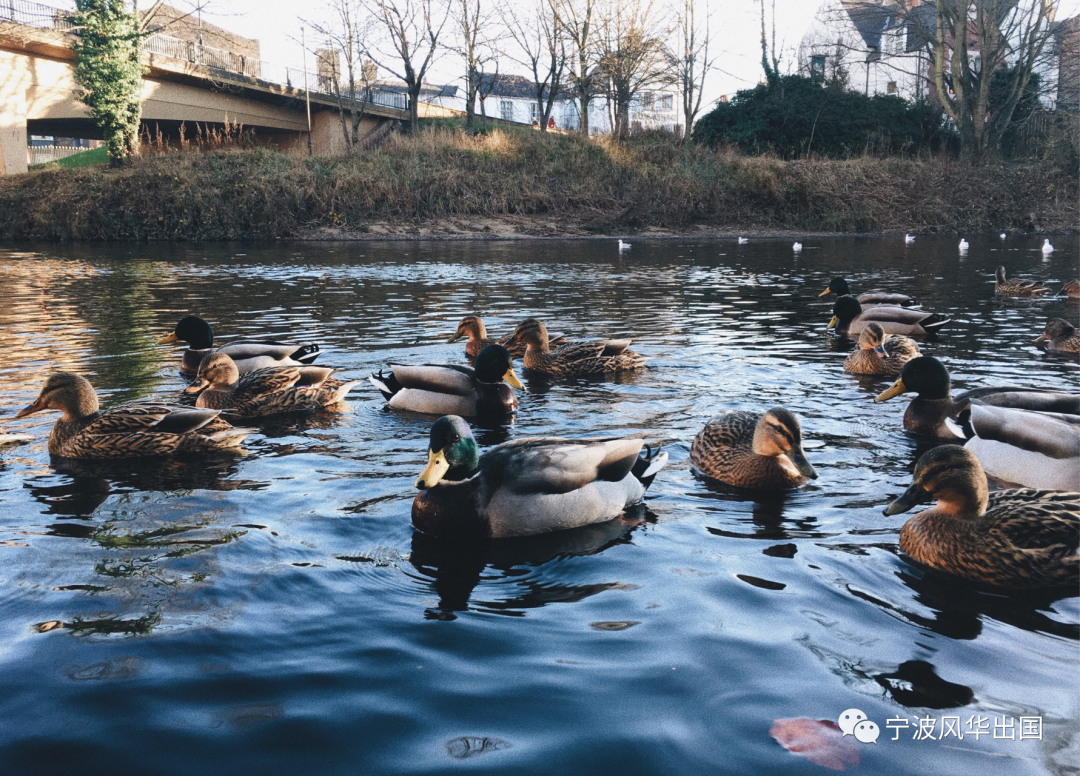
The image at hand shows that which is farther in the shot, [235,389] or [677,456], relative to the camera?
[235,389]

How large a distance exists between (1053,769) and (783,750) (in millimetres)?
852

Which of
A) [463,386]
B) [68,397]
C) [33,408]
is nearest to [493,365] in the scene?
[463,386]

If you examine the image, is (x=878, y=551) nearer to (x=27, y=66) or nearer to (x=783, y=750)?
(x=783, y=750)

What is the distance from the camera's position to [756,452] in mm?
5816

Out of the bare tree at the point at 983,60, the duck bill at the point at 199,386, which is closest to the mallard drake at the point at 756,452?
the duck bill at the point at 199,386

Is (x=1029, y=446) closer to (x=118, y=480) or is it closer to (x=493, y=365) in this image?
(x=493, y=365)

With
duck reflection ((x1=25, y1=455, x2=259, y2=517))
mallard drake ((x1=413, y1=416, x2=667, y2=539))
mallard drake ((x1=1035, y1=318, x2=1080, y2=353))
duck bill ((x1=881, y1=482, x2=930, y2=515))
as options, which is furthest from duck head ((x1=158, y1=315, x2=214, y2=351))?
mallard drake ((x1=1035, y1=318, x2=1080, y2=353))

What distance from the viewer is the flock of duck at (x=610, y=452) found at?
4.44m

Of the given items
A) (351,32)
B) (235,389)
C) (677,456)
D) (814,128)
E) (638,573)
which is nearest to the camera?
(638,573)

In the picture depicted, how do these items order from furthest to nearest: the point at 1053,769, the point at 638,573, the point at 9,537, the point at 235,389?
the point at 235,389
the point at 9,537
the point at 638,573
the point at 1053,769

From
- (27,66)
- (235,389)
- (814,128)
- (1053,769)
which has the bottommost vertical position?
(1053,769)

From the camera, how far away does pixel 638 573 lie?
181 inches

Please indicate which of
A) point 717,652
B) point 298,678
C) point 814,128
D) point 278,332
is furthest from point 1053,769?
point 814,128

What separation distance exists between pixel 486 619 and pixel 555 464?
115 centimetres
